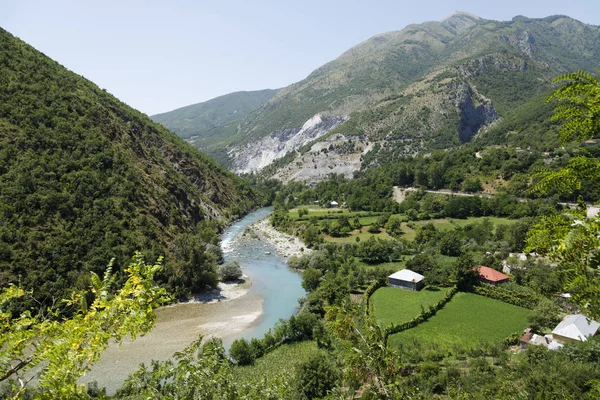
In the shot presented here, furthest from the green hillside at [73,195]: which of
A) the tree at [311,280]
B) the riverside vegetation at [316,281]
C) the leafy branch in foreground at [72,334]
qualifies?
the leafy branch in foreground at [72,334]

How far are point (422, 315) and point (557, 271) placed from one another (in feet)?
115

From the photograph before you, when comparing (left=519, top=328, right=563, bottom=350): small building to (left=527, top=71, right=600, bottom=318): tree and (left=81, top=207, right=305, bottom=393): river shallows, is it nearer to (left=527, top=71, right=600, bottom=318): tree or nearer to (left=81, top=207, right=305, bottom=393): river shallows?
(left=81, top=207, right=305, bottom=393): river shallows

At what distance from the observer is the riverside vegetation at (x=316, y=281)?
4.29 m

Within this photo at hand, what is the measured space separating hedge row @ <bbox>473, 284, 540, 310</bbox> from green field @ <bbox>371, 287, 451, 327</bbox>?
398 centimetres

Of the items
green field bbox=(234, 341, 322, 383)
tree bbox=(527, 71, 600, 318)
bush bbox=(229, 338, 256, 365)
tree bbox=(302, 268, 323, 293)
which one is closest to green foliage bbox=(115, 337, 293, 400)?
tree bbox=(527, 71, 600, 318)

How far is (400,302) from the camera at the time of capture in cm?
4081

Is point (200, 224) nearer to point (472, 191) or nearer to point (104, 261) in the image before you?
point (104, 261)

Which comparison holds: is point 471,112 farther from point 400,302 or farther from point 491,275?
point 400,302

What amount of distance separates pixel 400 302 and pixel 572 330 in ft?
54.2

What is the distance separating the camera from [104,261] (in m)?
43.6

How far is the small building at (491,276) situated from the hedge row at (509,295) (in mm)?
1043

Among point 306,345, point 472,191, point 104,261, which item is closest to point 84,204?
point 104,261

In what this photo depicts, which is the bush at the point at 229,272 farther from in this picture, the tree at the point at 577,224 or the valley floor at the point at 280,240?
the tree at the point at 577,224

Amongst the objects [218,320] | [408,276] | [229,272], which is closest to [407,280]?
[408,276]
